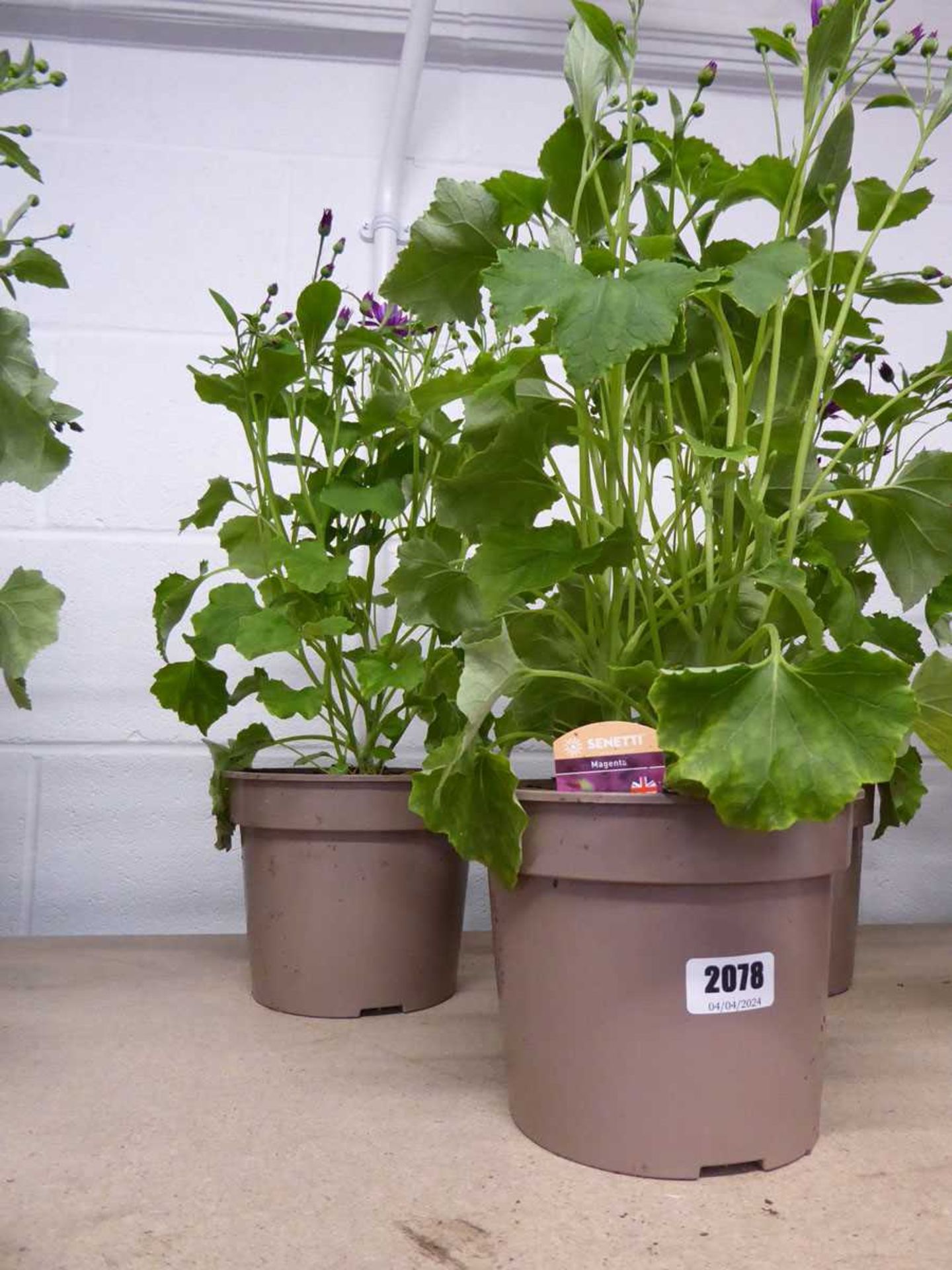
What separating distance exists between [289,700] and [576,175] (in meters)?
0.56

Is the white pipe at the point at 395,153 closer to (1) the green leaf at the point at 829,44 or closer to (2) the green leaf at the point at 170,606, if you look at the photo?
(2) the green leaf at the point at 170,606

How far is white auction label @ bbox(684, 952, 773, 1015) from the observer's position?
2.22 feet

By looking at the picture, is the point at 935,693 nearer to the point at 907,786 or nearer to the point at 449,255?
the point at 907,786

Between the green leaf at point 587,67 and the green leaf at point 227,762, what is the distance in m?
0.75

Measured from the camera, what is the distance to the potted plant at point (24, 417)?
32.3 inches

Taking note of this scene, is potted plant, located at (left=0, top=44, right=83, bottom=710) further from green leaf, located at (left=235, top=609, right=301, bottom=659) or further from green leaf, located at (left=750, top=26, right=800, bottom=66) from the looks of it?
green leaf, located at (left=750, top=26, right=800, bottom=66)

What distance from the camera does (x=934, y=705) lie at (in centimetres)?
88

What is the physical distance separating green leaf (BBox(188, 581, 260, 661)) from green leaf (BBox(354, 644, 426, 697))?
0.44 ft

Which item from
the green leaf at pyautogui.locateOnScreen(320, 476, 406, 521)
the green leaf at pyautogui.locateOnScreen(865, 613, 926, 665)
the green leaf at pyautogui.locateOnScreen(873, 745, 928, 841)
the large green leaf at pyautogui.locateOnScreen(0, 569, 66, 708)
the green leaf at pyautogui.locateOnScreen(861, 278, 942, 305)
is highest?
the green leaf at pyautogui.locateOnScreen(861, 278, 942, 305)

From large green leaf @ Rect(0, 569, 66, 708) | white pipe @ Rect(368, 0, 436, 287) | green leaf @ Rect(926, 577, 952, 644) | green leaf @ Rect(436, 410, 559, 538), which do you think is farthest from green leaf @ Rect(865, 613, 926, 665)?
white pipe @ Rect(368, 0, 436, 287)

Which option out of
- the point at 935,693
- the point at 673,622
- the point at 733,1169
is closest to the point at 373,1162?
the point at 733,1169

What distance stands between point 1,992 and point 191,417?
87 cm

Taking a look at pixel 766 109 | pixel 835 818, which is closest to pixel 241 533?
pixel 835 818

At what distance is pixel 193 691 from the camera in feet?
3.82
